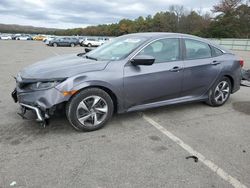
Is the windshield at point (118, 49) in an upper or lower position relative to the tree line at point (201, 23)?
lower

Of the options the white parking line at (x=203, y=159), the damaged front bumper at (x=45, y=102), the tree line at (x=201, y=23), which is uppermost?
the tree line at (x=201, y=23)

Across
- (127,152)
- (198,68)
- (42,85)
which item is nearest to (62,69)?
(42,85)

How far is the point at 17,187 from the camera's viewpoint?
2.35 m

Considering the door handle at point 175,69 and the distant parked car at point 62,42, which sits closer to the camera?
the door handle at point 175,69

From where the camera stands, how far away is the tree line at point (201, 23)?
5075 centimetres

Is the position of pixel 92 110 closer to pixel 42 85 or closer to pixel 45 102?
pixel 45 102

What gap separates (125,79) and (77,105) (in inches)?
34.1

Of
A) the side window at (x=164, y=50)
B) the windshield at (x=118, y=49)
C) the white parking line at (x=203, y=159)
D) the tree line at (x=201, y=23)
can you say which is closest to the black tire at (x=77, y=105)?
the windshield at (x=118, y=49)

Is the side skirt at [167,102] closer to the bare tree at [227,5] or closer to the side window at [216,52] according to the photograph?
the side window at [216,52]

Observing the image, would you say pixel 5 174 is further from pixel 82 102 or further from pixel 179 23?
pixel 179 23

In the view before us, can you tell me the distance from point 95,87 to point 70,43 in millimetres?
31578

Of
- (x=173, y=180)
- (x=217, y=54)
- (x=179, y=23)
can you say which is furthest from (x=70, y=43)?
(x=179, y=23)

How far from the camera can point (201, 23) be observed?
203 ft

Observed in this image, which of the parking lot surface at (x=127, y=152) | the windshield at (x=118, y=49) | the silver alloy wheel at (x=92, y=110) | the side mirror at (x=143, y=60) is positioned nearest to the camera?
the parking lot surface at (x=127, y=152)
